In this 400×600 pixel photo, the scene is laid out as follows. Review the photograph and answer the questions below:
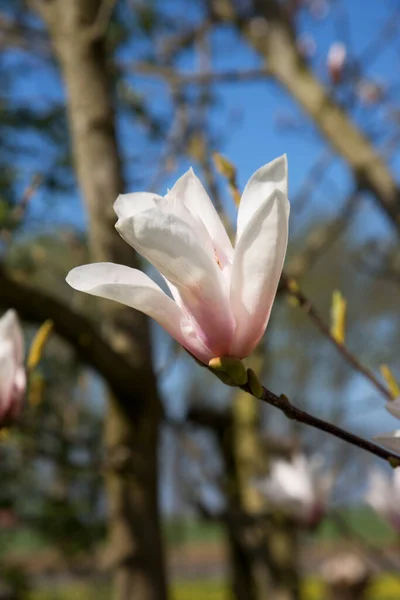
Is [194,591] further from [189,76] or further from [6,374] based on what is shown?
[6,374]

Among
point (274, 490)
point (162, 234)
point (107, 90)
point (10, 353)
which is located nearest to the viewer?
point (162, 234)

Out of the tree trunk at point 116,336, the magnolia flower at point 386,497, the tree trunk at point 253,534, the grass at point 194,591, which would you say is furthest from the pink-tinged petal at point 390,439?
the grass at point 194,591

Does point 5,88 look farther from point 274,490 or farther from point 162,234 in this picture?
point 162,234

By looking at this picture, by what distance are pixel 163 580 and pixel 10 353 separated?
59cm

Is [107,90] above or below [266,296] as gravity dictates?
above

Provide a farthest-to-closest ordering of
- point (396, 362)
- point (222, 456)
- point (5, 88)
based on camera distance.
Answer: point (396, 362) < point (222, 456) < point (5, 88)

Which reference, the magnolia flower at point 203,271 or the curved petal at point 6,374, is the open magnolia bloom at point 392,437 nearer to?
the magnolia flower at point 203,271

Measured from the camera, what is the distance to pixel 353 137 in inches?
64.2

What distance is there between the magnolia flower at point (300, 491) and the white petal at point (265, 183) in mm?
1036

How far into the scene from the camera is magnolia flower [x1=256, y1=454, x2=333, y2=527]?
130 cm

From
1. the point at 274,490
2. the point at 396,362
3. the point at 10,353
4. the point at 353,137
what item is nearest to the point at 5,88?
the point at 353,137

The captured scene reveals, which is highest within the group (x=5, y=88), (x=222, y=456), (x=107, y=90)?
(x=5, y=88)

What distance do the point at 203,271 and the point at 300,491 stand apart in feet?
3.61

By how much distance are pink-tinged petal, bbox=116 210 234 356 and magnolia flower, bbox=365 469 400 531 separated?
1.75 ft
